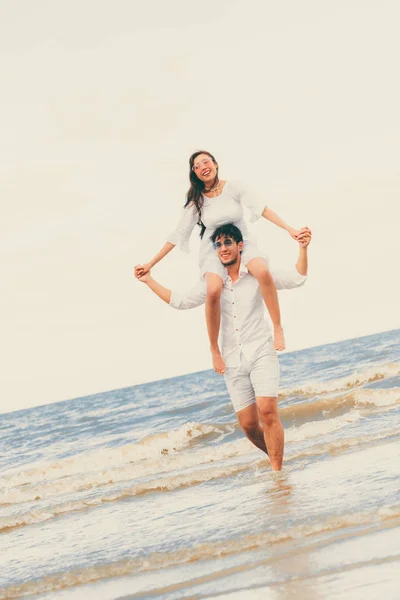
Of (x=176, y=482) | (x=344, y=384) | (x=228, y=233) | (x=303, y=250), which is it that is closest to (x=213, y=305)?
(x=228, y=233)

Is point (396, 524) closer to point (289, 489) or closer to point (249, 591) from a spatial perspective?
point (249, 591)

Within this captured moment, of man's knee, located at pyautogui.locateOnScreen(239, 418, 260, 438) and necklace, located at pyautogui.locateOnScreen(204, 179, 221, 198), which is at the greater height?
necklace, located at pyautogui.locateOnScreen(204, 179, 221, 198)

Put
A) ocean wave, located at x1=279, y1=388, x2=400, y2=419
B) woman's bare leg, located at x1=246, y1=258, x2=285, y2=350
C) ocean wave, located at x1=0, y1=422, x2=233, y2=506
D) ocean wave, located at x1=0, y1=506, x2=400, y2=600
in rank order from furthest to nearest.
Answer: ocean wave, located at x1=0, y1=422, x2=233, y2=506
ocean wave, located at x1=279, y1=388, x2=400, y2=419
woman's bare leg, located at x1=246, y1=258, x2=285, y2=350
ocean wave, located at x1=0, y1=506, x2=400, y2=600

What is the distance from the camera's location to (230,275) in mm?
6426

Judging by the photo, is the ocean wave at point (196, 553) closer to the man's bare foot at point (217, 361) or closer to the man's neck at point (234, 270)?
the man's bare foot at point (217, 361)

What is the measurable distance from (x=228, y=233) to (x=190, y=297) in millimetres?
643

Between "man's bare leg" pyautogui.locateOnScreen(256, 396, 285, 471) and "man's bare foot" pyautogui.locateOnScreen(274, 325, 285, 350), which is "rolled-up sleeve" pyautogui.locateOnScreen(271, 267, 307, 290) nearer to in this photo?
"man's bare foot" pyautogui.locateOnScreen(274, 325, 285, 350)

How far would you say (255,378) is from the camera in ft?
21.2

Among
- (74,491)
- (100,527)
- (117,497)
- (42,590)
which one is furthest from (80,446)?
(42,590)

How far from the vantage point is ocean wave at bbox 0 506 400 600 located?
4766 millimetres

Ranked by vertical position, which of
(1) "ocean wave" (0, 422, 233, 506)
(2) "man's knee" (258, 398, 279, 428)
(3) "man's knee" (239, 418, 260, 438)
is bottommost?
(1) "ocean wave" (0, 422, 233, 506)

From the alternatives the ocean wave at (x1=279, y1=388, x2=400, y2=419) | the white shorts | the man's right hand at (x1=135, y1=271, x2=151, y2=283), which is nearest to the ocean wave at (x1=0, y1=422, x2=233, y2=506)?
the ocean wave at (x1=279, y1=388, x2=400, y2=419)

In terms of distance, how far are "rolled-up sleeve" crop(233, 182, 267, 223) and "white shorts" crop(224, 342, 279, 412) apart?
3.68 feet

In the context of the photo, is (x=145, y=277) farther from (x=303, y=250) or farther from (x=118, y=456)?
(x=118, y=456)
